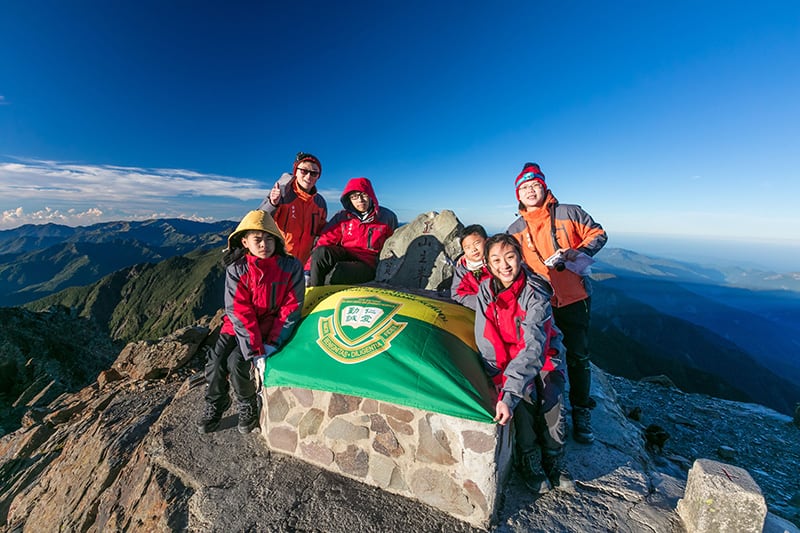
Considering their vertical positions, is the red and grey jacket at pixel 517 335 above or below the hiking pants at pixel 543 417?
above

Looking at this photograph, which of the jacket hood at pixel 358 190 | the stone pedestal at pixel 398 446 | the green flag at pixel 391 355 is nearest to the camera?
the stone pedestal at pixel 398 446

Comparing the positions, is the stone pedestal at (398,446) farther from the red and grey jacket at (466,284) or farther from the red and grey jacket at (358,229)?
the red and grey jacket at (358,229)

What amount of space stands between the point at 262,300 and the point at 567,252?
15.7 feet

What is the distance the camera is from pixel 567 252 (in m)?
4.89

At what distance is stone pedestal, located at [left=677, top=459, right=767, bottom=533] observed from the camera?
341 centimetres

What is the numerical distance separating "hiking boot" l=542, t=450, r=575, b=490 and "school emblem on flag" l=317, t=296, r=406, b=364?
104 inches

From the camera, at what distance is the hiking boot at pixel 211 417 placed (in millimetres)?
5738

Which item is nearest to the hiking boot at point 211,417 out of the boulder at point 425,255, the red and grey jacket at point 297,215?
the red and grey jacket at point 297,215

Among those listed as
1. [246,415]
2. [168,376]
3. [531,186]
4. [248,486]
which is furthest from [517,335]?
[168,376]

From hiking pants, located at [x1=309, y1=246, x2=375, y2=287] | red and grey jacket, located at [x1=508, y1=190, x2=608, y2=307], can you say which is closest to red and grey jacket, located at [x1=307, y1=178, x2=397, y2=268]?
hiking pants, located at [x1=309, y1=246, x2=375, y2=287]

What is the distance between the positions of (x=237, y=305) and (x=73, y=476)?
560 cm

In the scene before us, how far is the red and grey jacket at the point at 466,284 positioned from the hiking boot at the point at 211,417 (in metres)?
4.53

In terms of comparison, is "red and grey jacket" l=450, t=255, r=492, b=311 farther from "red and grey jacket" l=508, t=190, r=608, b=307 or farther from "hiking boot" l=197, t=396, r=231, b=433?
A: "hiking boot" l=197, t=396, r=231, b=433

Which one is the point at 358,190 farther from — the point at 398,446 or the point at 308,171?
the point at 398,446
